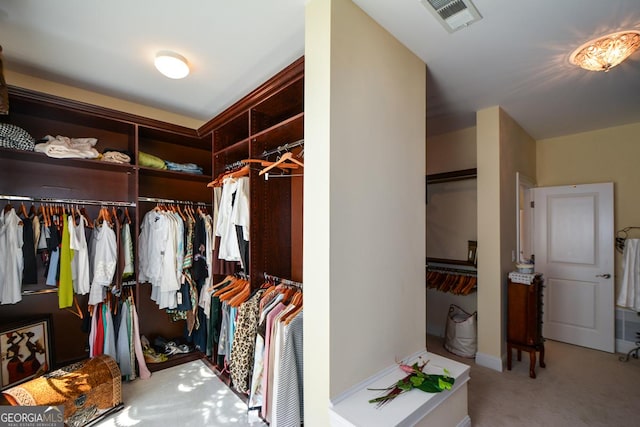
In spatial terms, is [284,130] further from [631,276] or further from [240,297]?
[631,276]

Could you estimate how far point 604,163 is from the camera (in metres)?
3.41

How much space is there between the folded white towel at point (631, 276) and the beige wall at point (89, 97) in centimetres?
539

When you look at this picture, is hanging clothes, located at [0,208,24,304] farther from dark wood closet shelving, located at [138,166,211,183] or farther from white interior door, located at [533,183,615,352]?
white interior door, located at [533,183,615,352]

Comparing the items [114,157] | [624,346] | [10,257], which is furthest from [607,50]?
[10,257]

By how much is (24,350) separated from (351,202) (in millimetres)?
2940

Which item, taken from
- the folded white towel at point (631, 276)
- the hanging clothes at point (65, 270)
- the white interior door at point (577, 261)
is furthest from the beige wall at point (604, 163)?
the hanging clothes at point (65, 270)

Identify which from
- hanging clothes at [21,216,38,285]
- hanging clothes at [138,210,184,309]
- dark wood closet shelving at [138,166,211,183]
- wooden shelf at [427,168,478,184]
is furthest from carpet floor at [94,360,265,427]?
wooden shelf at [427,168,478,184]

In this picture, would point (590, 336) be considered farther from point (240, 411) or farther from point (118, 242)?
point (118, 242)

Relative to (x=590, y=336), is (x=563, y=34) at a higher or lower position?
higher

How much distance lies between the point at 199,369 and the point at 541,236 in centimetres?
460

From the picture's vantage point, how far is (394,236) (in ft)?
5.80

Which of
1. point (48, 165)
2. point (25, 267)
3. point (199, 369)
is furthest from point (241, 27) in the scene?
point (199, 369)

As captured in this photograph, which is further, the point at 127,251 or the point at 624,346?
the point at 624,346

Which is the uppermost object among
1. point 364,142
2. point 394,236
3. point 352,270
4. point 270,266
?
point 364,142
